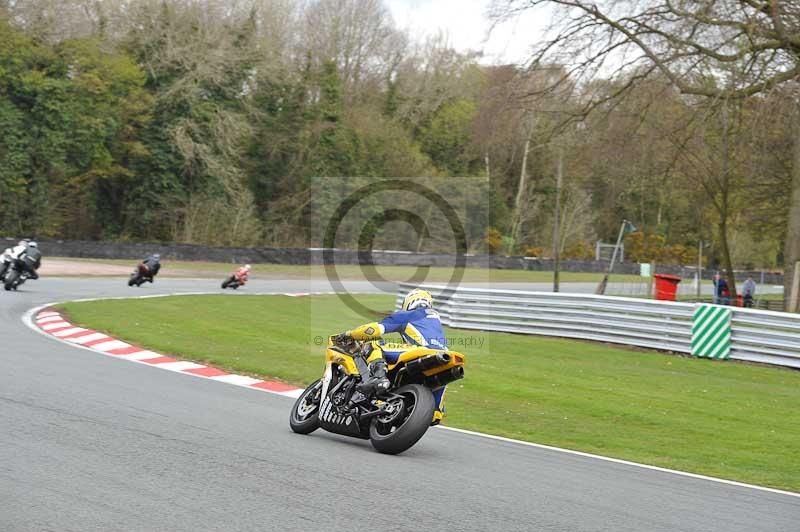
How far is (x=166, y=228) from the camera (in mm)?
56969

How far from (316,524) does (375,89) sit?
6697 cm

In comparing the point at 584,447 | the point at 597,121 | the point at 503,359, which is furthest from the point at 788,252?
the point at 584,447

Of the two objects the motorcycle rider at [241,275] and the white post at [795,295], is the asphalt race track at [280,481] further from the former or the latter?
the motorcycle rider at [241,275]

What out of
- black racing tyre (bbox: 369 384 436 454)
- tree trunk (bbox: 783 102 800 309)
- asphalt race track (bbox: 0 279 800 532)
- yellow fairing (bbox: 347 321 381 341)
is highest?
tree trunk (bbox: 783 102 800 309)

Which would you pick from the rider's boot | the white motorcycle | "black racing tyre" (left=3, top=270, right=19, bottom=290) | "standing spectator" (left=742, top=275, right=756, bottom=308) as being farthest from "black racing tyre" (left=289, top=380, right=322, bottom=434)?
"standing spectator" (left=742, top=275, right=756, bottom=308)

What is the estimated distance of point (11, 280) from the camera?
24.6 meters

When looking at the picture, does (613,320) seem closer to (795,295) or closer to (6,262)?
(795,295)

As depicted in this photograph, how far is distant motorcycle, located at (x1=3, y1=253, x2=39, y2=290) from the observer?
2462 centimetres

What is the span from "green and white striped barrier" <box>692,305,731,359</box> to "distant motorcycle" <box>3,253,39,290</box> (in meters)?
16.4

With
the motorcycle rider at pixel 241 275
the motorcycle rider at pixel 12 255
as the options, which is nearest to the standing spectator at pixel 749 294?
the motorcycle rider at pixel 241 275

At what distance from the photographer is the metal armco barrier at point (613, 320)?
18266mm

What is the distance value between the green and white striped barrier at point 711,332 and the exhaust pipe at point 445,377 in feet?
38.4

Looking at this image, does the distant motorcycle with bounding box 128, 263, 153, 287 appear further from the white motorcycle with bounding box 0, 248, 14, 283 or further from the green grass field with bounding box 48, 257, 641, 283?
the green grass field with bounding box 48, 257, 641, 283

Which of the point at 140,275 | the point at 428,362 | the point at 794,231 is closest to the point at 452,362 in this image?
the point at 428,362
